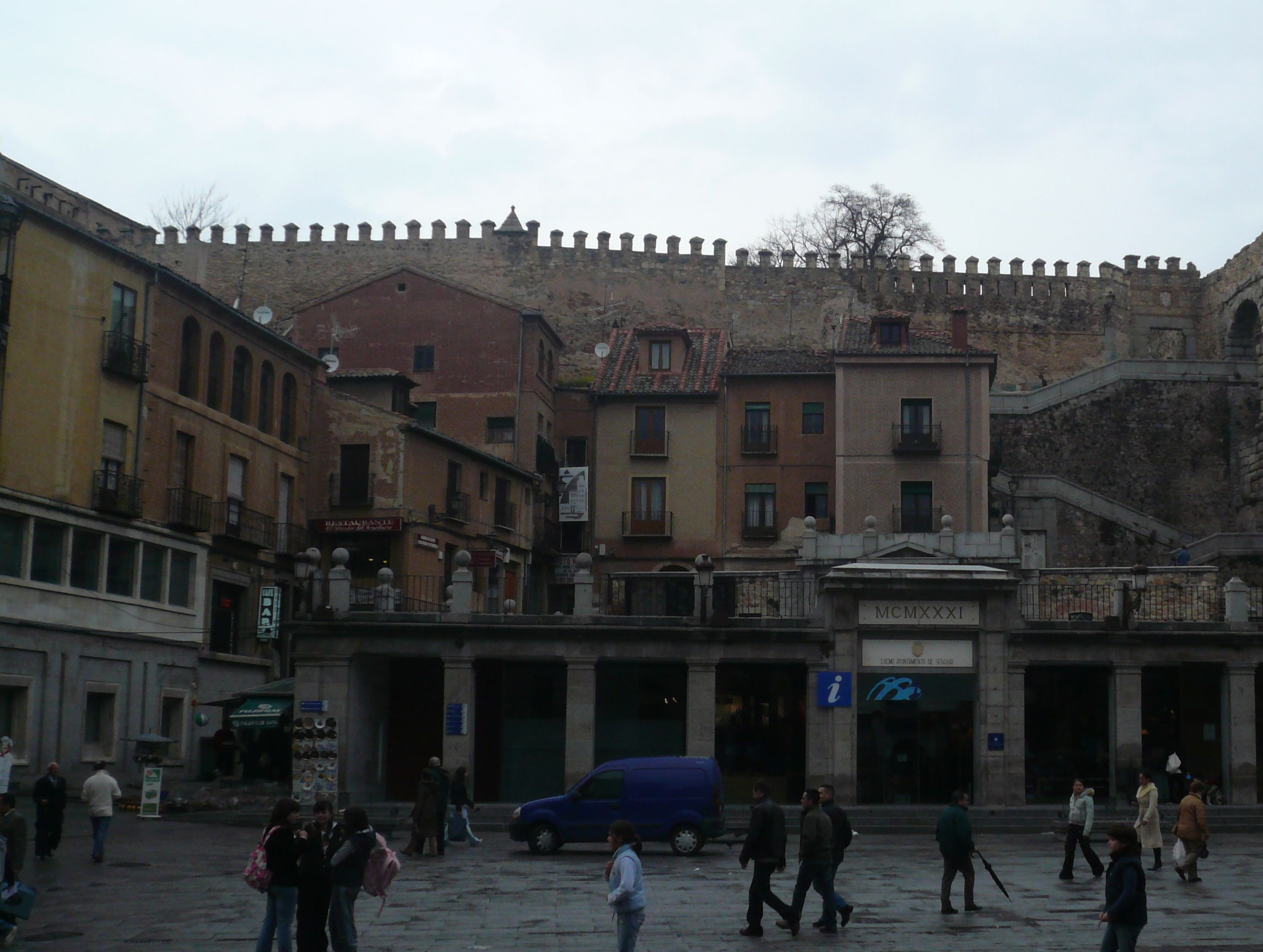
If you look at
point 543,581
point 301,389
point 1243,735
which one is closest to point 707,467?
point 543,581

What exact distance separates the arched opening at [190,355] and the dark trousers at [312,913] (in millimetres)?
28700

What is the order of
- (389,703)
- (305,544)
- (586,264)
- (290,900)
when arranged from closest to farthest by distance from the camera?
(290,900) → (389,703) → (305,544) → (586,264)

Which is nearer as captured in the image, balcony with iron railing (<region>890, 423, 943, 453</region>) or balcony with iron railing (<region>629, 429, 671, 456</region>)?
balcony with iron railing (<region>890, 423, 943, 453</region>)

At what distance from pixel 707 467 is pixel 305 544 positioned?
539 inches

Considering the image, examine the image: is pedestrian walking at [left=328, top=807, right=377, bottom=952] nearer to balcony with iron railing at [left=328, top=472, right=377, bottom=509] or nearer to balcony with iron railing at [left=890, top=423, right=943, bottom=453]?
balcony with iron railing at [left=328, top=472, right=377, bottom=509]

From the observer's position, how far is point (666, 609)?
3738 cm

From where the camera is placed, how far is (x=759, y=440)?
5144 cm

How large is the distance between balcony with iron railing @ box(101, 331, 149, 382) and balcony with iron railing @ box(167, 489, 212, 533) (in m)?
3.01

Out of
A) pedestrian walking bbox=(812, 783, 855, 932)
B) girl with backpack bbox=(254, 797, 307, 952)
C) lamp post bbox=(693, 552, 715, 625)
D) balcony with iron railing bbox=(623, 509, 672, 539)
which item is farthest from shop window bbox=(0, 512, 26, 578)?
balcony with iron railing bbox=(623, 509, 672, 539)

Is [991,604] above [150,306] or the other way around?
the other way around

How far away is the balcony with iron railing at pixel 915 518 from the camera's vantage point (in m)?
48.2

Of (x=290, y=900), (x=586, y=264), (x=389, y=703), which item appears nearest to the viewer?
(x=290, y=900)

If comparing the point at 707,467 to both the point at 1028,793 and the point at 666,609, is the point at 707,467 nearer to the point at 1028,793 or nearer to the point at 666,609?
the point at 666,609

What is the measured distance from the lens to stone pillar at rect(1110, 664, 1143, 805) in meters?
33.3
